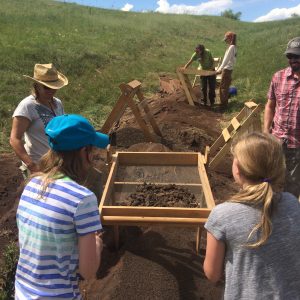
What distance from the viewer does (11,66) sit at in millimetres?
13008

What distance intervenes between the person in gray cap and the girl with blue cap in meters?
2.87

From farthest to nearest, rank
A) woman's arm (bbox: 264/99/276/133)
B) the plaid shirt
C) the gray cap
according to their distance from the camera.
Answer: woman's arm (bbox: 264/99/276/133) → the plaid shirt → the gray cap

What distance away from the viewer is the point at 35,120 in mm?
3537

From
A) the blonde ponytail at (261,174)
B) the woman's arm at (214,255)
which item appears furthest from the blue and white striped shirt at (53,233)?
the blonde ponytail at (261,174)

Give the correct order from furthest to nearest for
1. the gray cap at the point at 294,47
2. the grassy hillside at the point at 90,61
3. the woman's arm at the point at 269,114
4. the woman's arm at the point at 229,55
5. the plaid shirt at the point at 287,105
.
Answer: the grassy hillside at the point at 90,61 < the woman's arm at the point at 229,55 < the woman's arm at the point at 269,114 < the plaid shirt at the point at 287,105 < the gray cap at the point at 294,47

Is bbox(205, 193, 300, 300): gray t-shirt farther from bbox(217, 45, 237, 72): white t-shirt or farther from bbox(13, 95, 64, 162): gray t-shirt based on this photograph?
A: bbox(217, 45, 237, 72): white t-shirt

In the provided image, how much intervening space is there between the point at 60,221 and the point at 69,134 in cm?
40

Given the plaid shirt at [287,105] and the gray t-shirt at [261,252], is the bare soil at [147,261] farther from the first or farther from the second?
the gray t-shirt at [261,252]

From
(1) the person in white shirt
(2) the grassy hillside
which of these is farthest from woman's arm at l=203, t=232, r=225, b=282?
(1) the person in white shirt

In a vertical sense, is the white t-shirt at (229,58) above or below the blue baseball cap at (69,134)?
below

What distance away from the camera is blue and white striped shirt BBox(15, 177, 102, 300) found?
5.74ft

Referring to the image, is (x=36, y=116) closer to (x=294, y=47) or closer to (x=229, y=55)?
(x=294, y=47)

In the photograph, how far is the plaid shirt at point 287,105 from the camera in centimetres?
419

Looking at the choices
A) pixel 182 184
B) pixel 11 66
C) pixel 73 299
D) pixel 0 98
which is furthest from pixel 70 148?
pixel 11 66
